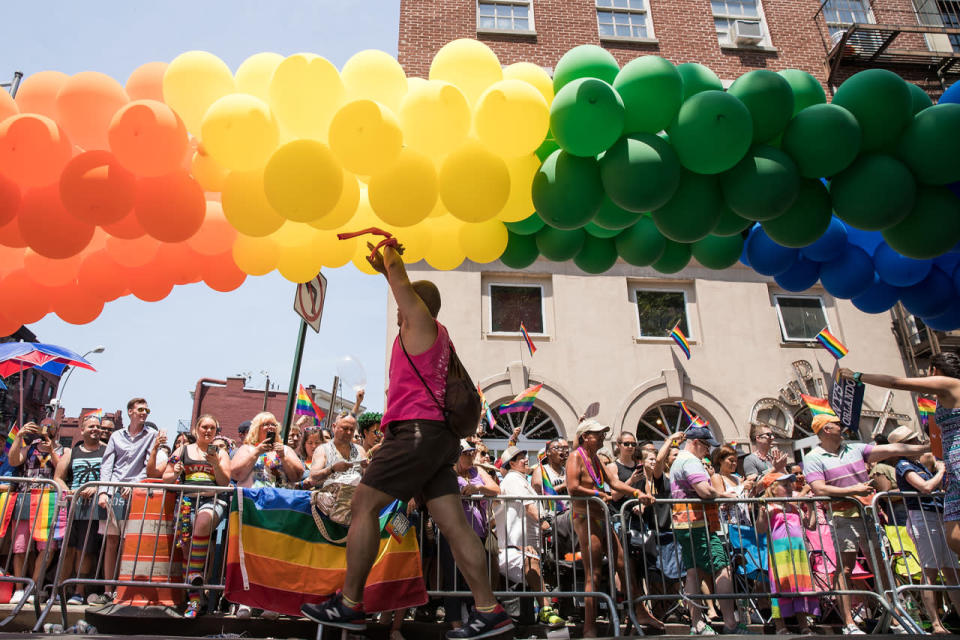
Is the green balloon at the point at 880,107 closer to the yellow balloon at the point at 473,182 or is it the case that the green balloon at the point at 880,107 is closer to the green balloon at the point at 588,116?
the green balloon at the point at 588,116

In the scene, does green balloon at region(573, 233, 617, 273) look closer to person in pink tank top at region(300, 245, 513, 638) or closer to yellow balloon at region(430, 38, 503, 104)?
yellow balloon at region(430, 38, 503, 104)

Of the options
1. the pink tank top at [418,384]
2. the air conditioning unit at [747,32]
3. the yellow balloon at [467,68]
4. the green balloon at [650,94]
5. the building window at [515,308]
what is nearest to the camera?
the pink tank top at [418,384]

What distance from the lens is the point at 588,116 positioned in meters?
3.44

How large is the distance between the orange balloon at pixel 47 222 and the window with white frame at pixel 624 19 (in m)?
16.1

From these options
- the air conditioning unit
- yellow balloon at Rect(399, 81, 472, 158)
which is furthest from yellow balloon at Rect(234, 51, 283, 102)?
the air conditioning unit

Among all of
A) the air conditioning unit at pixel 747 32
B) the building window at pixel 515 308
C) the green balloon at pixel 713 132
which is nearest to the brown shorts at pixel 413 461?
the green balloon at pixel 713 132

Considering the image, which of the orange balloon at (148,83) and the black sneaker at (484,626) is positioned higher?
the orange balloon at (148,83)

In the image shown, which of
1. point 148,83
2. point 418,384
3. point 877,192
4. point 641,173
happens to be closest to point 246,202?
point 148,83

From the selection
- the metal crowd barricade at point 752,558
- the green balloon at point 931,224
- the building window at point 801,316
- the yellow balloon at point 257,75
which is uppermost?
the building window at point 801,316

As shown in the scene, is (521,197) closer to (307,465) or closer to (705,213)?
(705,213)

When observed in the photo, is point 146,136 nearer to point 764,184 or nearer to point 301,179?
point 301,179

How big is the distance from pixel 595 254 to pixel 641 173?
1.31 metres

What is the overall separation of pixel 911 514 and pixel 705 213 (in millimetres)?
4527

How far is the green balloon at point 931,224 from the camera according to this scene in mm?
3617
